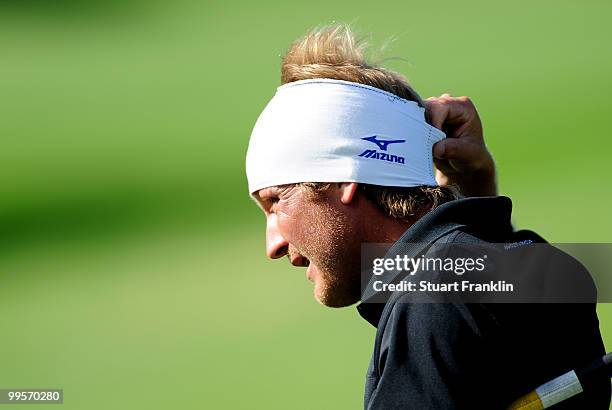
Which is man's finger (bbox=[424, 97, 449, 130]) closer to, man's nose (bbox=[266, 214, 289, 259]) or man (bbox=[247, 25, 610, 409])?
man (bbox=[247, 25, 610, 409])

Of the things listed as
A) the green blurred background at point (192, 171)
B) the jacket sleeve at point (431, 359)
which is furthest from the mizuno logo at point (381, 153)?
the green blurred background at point (192, 171)

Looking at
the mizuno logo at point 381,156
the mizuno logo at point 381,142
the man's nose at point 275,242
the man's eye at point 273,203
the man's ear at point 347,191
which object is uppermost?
the mizuno logo at point 381,142

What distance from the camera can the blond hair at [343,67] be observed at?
1689 mm

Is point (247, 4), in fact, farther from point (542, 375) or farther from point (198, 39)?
point (542, 375)

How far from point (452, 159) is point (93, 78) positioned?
167 inches

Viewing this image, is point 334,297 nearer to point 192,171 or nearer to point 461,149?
point 461,149

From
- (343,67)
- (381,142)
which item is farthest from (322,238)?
(343,67)

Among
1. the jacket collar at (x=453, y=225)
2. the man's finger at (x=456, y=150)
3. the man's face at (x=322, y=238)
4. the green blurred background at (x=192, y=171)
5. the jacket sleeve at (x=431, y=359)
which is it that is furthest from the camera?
the green blurred background at (x=192, y=171)

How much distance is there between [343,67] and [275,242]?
1.06 ft

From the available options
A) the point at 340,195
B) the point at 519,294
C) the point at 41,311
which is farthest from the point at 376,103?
the point at 41,311

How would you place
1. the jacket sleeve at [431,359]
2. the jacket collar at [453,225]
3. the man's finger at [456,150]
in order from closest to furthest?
the jacket sleeve at [431,359] → the jacket collar at [453,225] → the man's finger at [456,150]

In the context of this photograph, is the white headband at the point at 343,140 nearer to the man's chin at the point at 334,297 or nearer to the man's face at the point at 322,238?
the man's face at the point at 322,238

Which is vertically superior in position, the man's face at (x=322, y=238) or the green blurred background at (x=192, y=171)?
the green blurred background at (x=192, y=171)

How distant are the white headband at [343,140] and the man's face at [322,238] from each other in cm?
4
